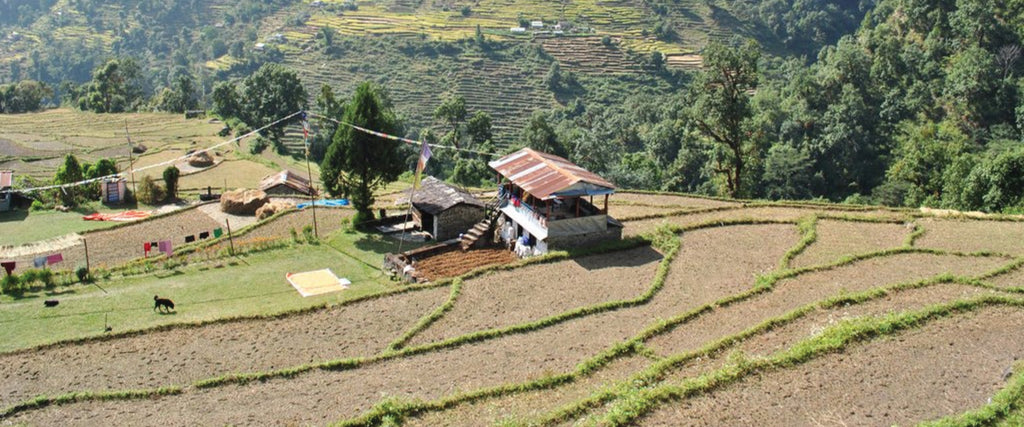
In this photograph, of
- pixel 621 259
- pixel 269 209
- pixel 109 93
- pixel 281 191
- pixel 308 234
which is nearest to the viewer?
pixel 621 259

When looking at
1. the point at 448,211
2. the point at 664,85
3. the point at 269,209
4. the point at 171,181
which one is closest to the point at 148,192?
the point at 171,181

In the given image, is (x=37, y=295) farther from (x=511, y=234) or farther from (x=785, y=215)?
(x=785, y=215)

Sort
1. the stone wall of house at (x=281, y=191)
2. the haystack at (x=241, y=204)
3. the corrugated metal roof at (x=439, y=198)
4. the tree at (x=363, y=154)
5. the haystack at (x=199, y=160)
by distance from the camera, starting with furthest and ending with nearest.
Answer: the haystack at (x=199, y=160) < the stone wall of house at (x=281, y=191) < the haystack at (x=241, y=204) < the tree at (x=363, y=154) < the corrugated metal roof at (x=439, y=198)

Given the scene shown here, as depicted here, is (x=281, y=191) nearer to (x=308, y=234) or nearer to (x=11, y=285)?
(x=308, y=234)

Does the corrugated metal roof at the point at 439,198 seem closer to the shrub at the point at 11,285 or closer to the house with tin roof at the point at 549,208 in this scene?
the house with tin roof at the point at 549,208

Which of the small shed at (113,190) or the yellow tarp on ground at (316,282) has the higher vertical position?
the yellow tarp on ground at (316,282)

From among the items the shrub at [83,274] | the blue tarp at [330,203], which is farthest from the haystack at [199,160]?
the shrub at [83,274]

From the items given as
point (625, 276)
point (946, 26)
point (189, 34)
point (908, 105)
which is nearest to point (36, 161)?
point (625, 276)
